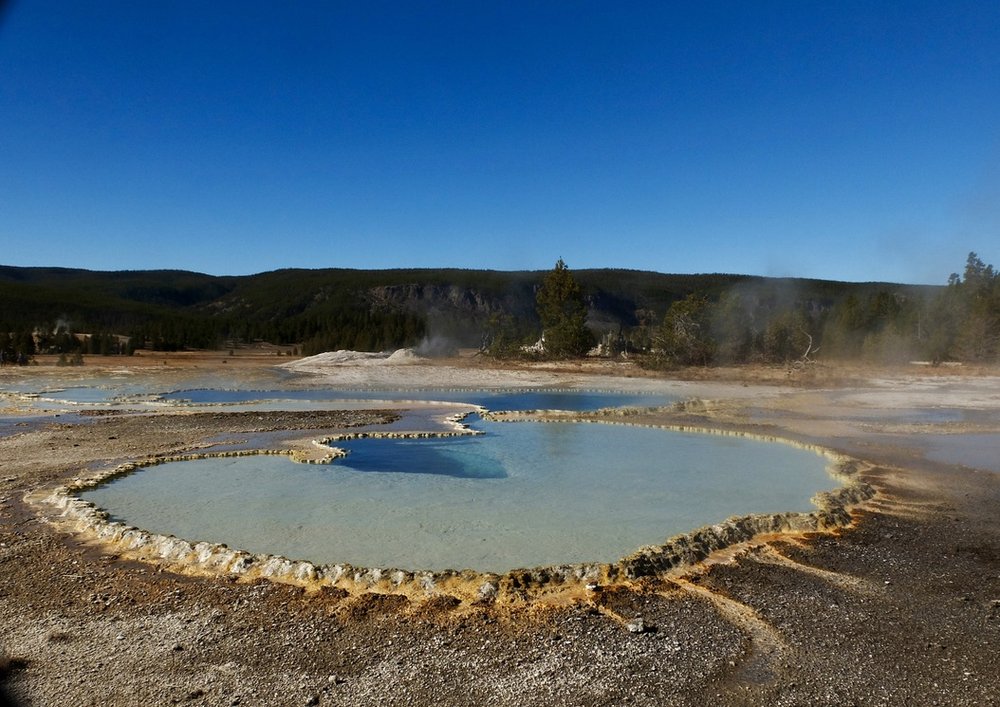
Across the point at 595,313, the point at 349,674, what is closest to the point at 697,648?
the point at 349,674

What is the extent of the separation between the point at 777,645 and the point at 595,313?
113 metres

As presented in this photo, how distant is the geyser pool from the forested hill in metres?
35.7

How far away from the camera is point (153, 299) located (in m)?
145

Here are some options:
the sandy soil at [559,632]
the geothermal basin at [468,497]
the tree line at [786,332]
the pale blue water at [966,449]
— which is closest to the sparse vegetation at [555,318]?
the tree line at [786,332]

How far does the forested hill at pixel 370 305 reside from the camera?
59.4 meters

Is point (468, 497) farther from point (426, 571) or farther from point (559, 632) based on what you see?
point (559, 632)

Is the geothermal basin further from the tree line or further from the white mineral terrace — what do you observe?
the tree line

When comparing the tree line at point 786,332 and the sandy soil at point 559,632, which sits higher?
the tree line at point 786,332

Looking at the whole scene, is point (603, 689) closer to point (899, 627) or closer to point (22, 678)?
point (899, 627)

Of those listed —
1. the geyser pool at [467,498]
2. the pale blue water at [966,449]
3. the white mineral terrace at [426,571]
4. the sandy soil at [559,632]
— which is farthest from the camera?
the pale blue water at [966,449]

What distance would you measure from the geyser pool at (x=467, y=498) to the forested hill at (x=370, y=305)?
35.7m

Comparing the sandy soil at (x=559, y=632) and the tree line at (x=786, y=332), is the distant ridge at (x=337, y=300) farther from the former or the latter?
the sandy soil at (x=559, y=632)

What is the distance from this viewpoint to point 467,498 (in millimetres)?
10023

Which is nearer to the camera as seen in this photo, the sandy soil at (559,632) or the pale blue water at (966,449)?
the sandy soil at (559,632)
